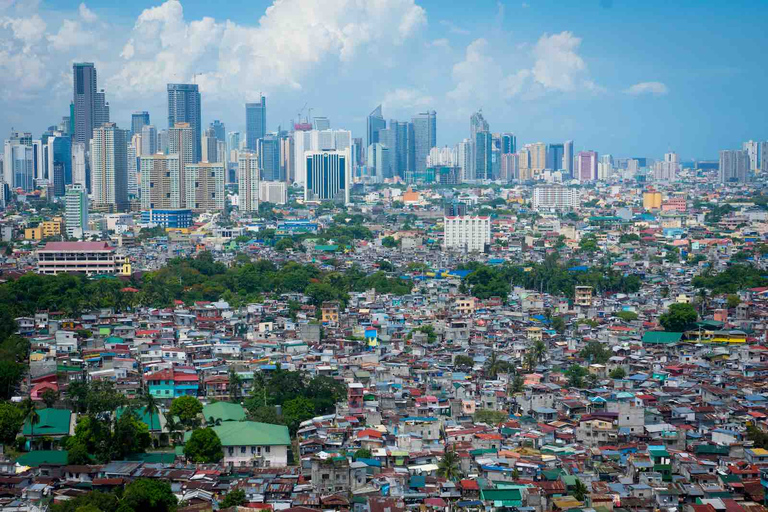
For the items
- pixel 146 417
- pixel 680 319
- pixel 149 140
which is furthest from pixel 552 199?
pixel 146 417

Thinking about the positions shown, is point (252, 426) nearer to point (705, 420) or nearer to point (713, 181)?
point (705, 420)

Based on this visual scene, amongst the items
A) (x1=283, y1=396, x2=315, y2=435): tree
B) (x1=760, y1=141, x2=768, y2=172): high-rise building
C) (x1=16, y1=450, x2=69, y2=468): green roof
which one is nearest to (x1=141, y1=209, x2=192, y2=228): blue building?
(x1=283, y1=396, x2=315, y2=435): tree

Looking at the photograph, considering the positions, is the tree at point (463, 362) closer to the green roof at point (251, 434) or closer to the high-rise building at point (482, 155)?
the green roof at point (251, 434)

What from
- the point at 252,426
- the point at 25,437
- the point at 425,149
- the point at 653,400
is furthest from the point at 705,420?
the point at 425,149

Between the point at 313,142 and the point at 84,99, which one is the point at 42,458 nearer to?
the point at 84,99

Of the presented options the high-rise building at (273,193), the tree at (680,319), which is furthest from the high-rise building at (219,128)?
the tree at (680,319)

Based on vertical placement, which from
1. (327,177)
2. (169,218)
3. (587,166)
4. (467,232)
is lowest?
(467,232)
